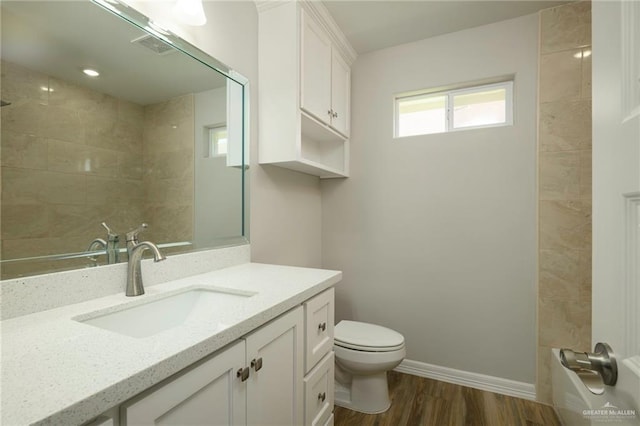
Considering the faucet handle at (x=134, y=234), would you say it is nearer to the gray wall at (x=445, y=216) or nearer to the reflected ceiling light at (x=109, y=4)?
the reflected ceiling light at (x=109, y=4)

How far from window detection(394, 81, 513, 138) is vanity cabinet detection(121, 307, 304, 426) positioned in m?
1.82

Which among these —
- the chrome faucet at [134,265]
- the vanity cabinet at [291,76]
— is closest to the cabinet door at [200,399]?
the chrome faucet at [134,265]

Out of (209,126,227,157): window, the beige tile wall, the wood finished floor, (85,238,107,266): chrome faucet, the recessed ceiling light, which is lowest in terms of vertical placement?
the wood finished floor

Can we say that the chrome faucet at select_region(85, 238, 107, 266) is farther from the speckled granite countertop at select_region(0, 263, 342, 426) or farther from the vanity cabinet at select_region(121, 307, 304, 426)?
the vanity cabinet at select_region(121, 307, 304, 426)

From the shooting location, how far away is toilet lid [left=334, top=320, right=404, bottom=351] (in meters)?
1.64

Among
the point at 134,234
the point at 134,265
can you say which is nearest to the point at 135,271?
the point at 134,265

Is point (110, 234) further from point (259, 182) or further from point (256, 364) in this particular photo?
point (259, 182)

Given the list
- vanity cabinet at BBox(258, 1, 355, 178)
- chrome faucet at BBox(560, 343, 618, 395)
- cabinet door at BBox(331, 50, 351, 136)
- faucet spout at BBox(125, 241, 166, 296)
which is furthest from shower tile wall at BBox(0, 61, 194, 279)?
chrome faucet at BBox(560, 343, 618, 395)

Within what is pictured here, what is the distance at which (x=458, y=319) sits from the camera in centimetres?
200

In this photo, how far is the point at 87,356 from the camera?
558 millimetres

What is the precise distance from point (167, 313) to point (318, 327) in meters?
0.58

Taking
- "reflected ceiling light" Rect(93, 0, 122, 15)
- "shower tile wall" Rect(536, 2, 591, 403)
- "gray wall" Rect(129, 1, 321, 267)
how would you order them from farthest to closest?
"shower tile wall" Rect(536, 2, 591, 403)
"gray wall" Rect(129, 1, 321, 267)
"reflected ceiling light" Rect(93, 0, 122, 15)

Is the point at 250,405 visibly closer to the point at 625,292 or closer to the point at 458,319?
the point at 625,292

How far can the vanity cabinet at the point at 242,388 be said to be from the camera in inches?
22.2
